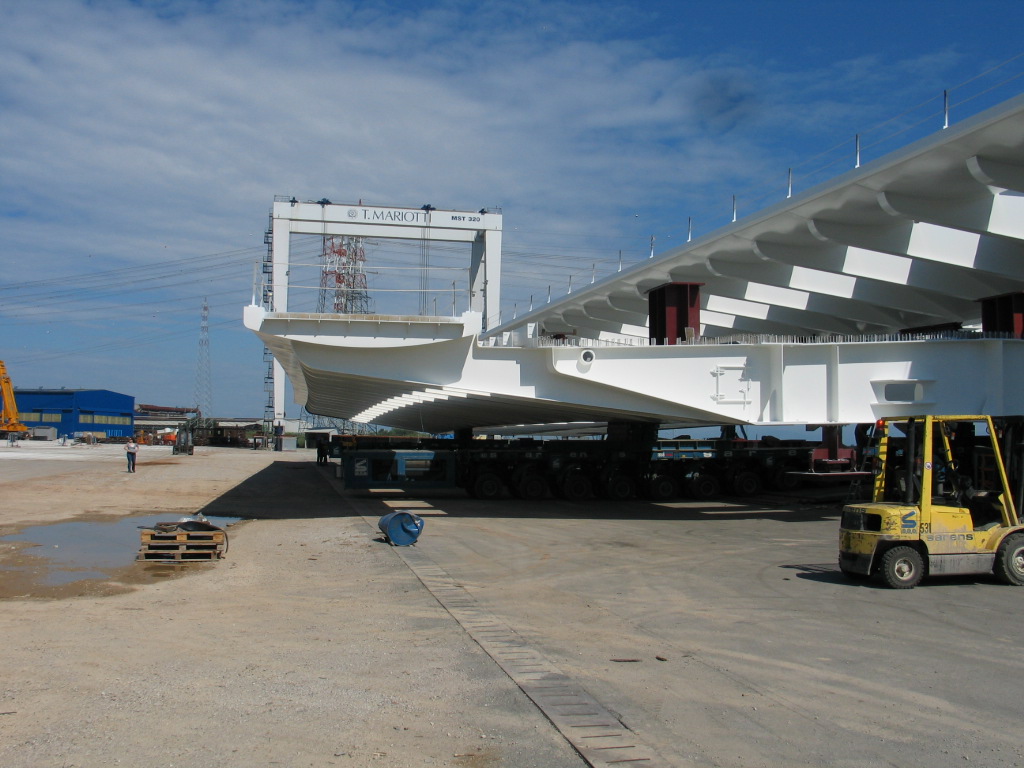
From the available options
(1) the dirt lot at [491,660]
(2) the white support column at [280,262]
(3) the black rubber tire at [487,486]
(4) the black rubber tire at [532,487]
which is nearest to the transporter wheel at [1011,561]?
(1) the dirt lot at [491,660]

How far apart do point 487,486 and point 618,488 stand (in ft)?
14.1

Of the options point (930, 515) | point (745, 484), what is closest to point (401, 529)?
point (930, 515)

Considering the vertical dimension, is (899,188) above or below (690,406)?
above

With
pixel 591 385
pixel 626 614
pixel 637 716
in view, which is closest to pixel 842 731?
pixel 637 716

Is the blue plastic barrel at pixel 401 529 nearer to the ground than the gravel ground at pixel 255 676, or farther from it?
farther from it

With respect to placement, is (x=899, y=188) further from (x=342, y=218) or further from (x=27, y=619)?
(x=27, y=619)

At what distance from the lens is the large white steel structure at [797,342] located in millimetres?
17234

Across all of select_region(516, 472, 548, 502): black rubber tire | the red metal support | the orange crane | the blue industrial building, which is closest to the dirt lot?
the red metal support

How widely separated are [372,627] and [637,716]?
3.89 metres

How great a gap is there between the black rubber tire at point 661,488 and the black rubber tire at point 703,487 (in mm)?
669

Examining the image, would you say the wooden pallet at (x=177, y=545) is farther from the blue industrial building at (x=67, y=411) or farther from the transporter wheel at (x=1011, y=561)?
the blue industrial building at (x=67, y=411)

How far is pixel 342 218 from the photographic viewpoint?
82.7ft

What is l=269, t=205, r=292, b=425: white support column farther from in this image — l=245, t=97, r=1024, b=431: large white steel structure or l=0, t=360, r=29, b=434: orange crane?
l=0, t=360, r=29, b=434: orange crane

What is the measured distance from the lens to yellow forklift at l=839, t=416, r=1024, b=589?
11.4 metres
